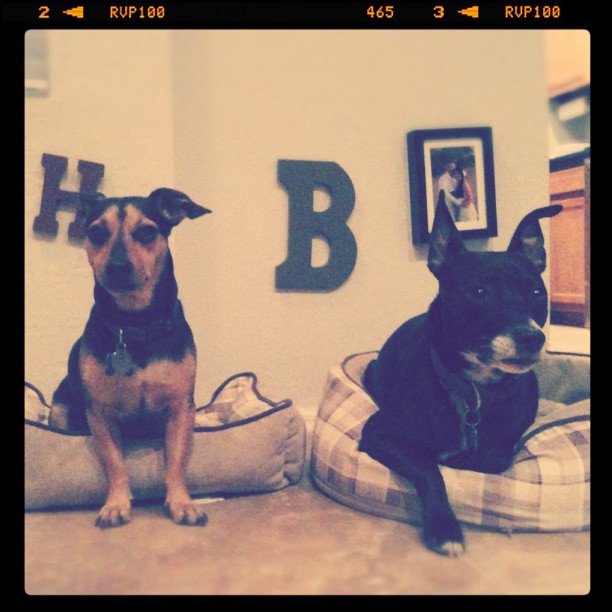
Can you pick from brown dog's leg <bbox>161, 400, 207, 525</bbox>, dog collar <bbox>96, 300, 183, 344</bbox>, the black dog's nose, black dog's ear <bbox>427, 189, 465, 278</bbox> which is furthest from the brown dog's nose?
the black dog's nose

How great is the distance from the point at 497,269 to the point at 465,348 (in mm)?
204

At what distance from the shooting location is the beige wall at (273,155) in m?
1.91

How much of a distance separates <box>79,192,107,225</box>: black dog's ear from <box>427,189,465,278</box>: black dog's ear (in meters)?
0.82

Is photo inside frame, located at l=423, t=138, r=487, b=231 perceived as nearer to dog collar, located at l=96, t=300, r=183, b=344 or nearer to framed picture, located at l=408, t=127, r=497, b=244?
framed picture, located at l=408, t=127, r=497, b=244

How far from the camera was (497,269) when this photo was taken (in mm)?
1451

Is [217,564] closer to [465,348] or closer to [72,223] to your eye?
[465,348]

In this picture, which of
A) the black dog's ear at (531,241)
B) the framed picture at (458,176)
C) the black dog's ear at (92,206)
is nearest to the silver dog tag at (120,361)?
the black dog's ear at (92,206)

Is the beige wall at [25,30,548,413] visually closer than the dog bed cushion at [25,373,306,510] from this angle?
No

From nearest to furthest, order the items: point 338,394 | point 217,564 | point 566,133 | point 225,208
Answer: point 217,564
point 566,133
point 338,394
point 225,208

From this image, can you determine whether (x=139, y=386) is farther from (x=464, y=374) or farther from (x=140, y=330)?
(x=464, y=374)

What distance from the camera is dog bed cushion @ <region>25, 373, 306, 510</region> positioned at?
1.55 m

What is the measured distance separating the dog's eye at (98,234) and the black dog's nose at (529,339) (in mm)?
964

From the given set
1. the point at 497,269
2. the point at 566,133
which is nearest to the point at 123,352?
the point at 497,269
